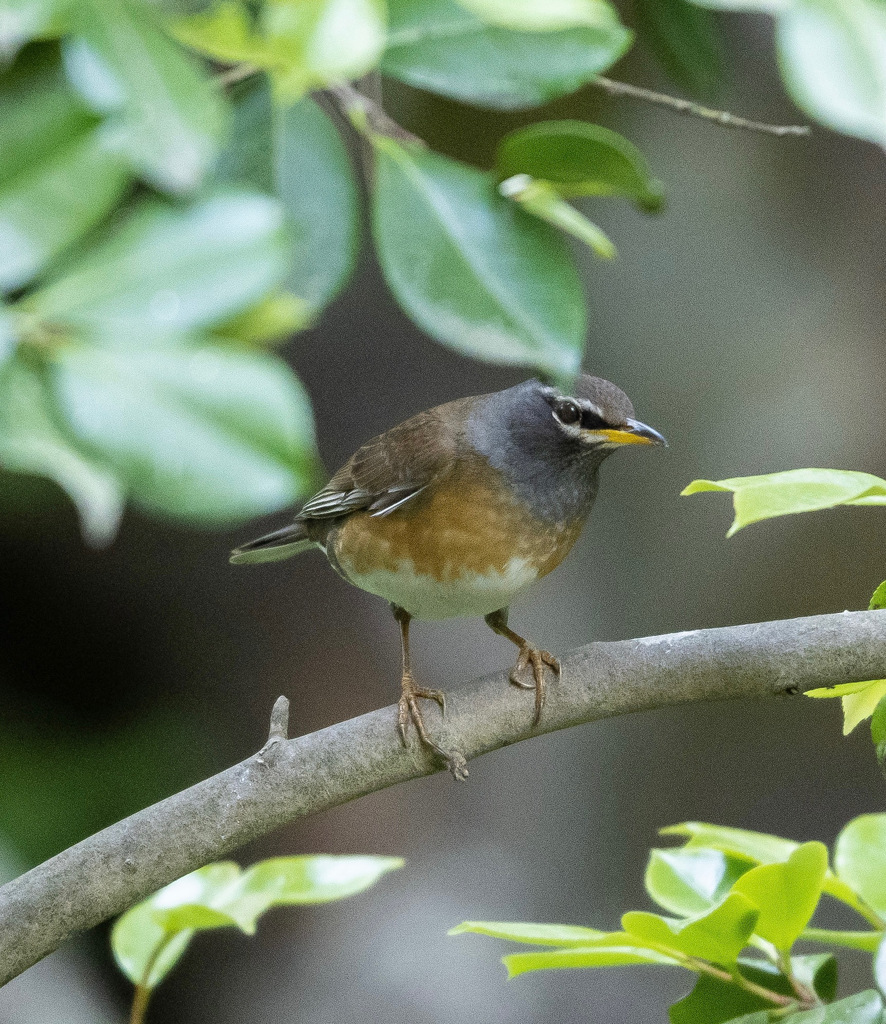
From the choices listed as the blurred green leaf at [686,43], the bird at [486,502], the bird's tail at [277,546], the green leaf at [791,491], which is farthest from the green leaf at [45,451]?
the bird's tail at [277,546]

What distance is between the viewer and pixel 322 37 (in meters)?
0.35

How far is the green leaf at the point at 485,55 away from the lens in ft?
1.28

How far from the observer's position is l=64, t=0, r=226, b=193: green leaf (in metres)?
0.32

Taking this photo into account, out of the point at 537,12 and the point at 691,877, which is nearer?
the point at 537,12

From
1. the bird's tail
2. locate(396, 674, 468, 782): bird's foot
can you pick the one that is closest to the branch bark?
locate(396, 674, 468, 782): bird's foot

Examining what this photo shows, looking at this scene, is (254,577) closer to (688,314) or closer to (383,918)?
(383,918)

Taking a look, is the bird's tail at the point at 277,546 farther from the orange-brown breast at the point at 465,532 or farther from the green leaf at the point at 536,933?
the green leaf at the point at 536,933

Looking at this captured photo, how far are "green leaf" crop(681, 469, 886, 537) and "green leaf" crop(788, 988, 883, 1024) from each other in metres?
0.35

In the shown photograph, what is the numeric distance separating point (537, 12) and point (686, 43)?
446mm

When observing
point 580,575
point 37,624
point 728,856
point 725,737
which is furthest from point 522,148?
point 725,737

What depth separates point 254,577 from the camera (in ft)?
8.52

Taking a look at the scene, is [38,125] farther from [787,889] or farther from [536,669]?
[536,669]

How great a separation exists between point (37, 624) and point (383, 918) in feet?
3.68

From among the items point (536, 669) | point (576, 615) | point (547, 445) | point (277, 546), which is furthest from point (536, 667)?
point (576, 615)
